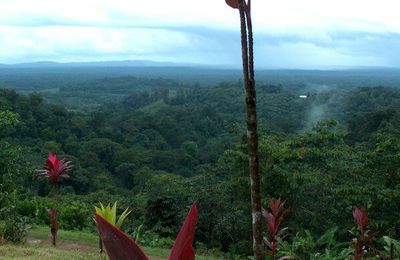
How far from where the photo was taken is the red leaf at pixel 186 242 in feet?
2.28

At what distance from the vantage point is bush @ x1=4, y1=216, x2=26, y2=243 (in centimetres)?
534

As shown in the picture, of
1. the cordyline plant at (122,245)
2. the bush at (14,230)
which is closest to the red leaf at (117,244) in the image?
the cordyline plant at (122,245)

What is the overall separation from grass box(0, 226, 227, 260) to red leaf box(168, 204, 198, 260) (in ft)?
13.5

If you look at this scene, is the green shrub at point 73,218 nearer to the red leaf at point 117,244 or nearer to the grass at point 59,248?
the grass at point 59,248

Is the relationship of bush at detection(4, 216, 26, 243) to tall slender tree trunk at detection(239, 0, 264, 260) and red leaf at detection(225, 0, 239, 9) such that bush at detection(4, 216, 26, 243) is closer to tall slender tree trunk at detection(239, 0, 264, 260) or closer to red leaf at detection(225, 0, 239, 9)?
tall slender tree trunk at detection(239, 0, 264, 260)

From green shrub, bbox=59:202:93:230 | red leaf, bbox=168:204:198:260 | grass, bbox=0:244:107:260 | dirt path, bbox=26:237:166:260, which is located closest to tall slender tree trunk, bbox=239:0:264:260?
red leaf, bbox=168:204:198:260

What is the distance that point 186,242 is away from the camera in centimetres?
70

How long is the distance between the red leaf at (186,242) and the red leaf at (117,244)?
0.05 meters

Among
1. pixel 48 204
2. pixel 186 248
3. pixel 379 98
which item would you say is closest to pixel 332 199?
pixel 48 204

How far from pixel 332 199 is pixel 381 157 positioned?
1.23m

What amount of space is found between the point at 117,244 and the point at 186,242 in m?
0.10

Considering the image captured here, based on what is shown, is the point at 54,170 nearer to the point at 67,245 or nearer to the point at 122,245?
the point at 67,245

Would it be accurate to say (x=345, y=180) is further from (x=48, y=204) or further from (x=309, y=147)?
(x=48, y=204)

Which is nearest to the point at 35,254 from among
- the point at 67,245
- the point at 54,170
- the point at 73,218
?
the point at 54,170
